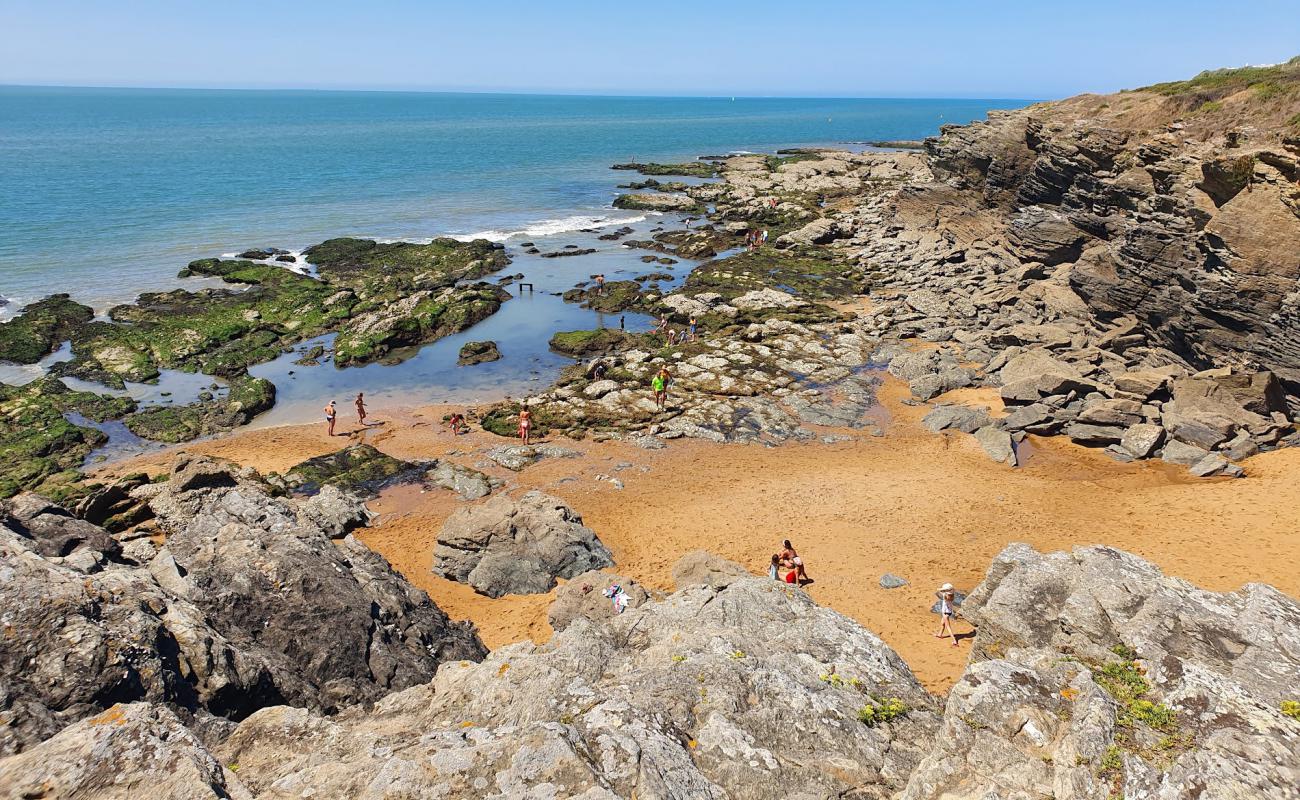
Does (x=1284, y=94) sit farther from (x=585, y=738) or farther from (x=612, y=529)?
(x=585, y=738)

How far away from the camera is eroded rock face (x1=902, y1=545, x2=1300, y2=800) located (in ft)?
21.2

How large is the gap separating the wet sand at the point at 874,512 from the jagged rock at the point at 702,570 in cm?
55

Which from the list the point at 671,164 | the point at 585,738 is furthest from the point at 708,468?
the point at 671,164

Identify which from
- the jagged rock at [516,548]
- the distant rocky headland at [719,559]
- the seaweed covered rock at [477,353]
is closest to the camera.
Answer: the distant rocky headland at [719,559]

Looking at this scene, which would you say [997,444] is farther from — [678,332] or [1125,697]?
[678,332]

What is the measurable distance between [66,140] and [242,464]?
500ft

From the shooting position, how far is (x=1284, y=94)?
2889cm

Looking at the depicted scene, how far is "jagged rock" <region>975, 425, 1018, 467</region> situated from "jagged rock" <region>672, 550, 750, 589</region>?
38.1 ft

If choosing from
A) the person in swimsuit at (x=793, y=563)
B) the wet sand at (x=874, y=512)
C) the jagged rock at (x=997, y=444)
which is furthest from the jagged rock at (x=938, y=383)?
the person in swimsuit at (x=793, y=563)

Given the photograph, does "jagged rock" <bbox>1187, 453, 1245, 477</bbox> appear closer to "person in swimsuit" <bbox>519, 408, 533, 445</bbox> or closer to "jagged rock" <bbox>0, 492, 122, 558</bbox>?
"person in swimsuit" <bbox>519, 408, 533, 445</bbox>

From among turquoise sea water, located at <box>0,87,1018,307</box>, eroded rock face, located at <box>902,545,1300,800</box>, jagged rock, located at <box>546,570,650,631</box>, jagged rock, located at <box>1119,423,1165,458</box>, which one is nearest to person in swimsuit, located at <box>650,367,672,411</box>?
jagged rock, located at <box>546,570,650,631</box>

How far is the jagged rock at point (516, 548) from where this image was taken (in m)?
17.7

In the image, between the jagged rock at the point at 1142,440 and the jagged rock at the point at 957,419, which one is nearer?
the jagged rock at the point at 1142,440

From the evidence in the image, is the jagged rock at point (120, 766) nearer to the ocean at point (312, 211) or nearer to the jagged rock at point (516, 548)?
the jagged rock at point (516, 548)
